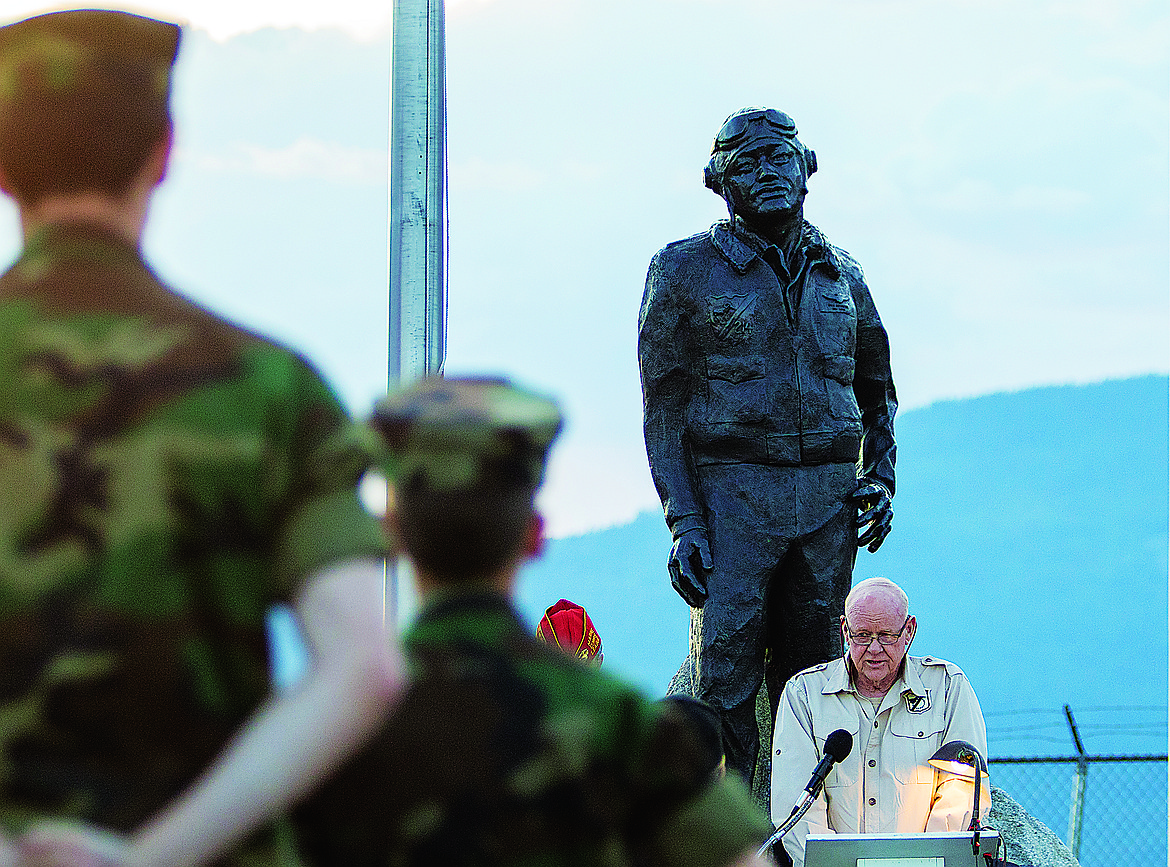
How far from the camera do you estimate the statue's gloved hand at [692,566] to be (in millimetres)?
5320

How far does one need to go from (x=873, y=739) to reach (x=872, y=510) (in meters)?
1.00

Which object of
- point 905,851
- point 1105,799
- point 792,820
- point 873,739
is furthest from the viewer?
point 1105,799

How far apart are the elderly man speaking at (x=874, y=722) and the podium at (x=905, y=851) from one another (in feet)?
3.38

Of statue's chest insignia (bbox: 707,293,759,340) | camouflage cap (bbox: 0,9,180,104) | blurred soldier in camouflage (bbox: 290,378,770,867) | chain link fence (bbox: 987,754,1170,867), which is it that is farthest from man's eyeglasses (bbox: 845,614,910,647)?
chain link fence (bbox: 987,754,1170,867)

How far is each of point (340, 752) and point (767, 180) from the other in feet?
13.7

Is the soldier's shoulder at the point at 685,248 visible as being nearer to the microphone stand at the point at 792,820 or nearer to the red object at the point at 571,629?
the red object at the point at 571,629

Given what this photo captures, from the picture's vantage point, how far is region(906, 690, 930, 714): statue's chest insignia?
471cm

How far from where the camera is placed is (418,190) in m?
5.13

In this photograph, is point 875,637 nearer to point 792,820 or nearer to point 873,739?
point 873,739

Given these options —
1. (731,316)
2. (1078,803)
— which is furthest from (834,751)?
(1078,803)

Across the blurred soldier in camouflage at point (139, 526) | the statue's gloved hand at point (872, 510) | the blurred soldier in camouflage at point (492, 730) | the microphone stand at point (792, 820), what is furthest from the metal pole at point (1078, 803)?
the blurred soldier in camouflage at point (139, 526)

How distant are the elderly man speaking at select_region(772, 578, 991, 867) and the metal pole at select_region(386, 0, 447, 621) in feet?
4.82

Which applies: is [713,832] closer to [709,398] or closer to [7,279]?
[7,279]

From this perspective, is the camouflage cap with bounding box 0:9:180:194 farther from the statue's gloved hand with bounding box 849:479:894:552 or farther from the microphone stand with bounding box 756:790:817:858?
the statue's gloved hand with bounding box 849:479:894:552
